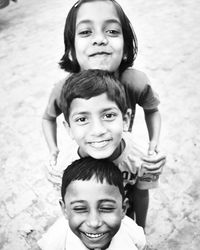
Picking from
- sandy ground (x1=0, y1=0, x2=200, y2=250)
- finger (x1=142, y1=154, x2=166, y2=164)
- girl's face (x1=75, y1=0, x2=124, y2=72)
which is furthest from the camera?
sandy ground (x1=0, y1=0, x2=200, y2=250)

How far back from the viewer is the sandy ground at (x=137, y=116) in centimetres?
167

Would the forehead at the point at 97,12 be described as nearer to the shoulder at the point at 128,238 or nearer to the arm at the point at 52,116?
the arm at the point at 52,116

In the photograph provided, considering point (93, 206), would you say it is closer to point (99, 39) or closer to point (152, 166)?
point (152, 166)

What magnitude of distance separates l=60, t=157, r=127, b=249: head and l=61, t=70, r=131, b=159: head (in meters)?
0.07

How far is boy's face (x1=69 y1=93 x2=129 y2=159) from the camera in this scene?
0.85 m

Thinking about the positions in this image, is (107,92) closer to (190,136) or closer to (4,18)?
(190,136)

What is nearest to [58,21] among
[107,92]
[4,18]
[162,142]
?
[4,18]

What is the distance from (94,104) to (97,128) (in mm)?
75

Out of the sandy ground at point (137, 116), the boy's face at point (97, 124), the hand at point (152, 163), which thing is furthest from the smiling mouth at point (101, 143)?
the sandy ground at point (137, 116)

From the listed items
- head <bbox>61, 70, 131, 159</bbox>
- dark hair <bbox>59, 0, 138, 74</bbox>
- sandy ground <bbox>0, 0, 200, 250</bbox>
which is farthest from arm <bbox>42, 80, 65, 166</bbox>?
sandy ground <bbox>0, 0, 200, 250</bbox>

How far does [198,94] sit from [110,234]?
1.94 meters

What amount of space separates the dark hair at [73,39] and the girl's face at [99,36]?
4 centimetres

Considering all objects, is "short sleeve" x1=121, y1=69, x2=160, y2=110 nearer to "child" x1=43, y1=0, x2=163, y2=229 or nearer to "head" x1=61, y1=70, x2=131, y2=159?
"child" x1=43, y1=0, x2=163, y2=229

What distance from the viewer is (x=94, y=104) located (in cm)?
86
